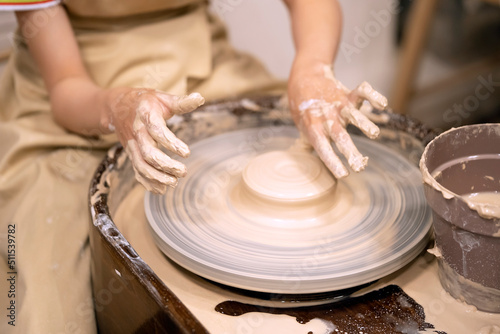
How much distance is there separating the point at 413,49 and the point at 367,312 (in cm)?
218

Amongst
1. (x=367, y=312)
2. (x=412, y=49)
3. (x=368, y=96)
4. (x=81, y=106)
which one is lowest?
(x=412, y=49)

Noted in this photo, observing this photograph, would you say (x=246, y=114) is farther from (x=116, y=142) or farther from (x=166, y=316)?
(x=166, y=316)

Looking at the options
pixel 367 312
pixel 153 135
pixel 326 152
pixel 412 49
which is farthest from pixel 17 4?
pixel 412 49

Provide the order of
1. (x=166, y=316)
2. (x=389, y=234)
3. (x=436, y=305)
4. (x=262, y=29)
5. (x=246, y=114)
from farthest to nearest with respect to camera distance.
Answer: (x=262, y=29) → (x=246, y=114) → (x=389, y=234) → (x=436, y=305) → (x=166, y=316)

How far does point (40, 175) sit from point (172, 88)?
433 mm

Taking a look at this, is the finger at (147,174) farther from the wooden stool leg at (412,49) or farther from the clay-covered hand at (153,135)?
the wooden stool leg at (412,49)

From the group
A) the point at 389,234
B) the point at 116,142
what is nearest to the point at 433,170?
the point at 389,234

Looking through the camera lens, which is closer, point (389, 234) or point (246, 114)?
point (389, 234)

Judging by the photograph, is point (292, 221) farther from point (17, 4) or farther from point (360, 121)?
point (17, 4)

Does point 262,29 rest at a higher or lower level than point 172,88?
lower

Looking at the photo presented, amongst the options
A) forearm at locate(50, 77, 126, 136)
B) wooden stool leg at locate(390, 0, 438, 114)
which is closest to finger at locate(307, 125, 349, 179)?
forearm at locate(50, 77, 126, 136)

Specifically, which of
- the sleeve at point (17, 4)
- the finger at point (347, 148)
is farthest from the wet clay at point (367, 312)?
the sleeve at point (17, 4)

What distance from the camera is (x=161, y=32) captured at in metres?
1.62

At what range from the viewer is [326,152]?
1.14m
